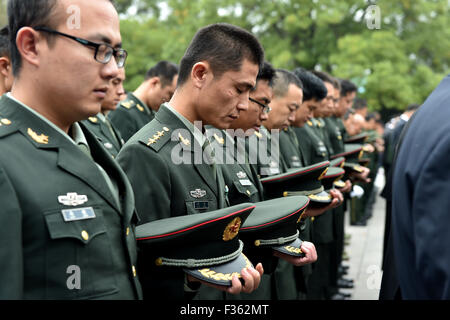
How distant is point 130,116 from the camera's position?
5.80m

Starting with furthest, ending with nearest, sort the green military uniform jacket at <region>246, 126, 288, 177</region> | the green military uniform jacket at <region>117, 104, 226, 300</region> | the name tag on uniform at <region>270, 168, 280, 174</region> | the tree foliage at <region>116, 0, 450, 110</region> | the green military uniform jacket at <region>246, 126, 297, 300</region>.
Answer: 1. the tree foliage at <region>116, 0, 450, 110</region>
2. the name tag on uniform at <region>270, 168, 280, 174</region>
3. the green military uniform jacket at <region>246, 126, 288, 177</region>
4. the green military uniform jacket at <region>246, 126, 297, 300</region>
5. the green military uniform jacket at <region>117, 104, 226, 300</region>

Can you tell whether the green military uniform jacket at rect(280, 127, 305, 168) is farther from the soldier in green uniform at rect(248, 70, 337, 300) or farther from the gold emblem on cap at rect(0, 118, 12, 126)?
the gold emblem on cap at rect(0, 118, 12, 126)

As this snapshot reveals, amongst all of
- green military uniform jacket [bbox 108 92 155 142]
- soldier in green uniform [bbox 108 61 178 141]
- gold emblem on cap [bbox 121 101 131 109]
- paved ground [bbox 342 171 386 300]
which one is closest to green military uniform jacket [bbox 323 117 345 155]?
paved ground [bbox 342 171 386 300]

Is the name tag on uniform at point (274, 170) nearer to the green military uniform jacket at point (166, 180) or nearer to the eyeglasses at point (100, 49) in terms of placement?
the green military uniform jacket at point (166, 180)

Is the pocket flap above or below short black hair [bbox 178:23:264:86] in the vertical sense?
below

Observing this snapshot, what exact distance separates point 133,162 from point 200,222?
1.59 feet

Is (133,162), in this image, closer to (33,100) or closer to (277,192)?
(33,100)

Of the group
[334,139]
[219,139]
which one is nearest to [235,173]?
[219,139]

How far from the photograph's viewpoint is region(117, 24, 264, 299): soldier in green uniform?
2.10 m

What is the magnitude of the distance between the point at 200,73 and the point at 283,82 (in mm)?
2015

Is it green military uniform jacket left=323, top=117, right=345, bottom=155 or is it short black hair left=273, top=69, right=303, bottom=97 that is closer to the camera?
short black hair left=273, top=69, right=303, bottom=97

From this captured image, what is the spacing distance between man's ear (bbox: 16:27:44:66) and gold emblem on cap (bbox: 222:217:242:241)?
96 cm

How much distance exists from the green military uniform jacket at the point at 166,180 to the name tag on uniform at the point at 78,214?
1.44ft

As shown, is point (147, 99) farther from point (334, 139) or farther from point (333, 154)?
point (334, 139)
